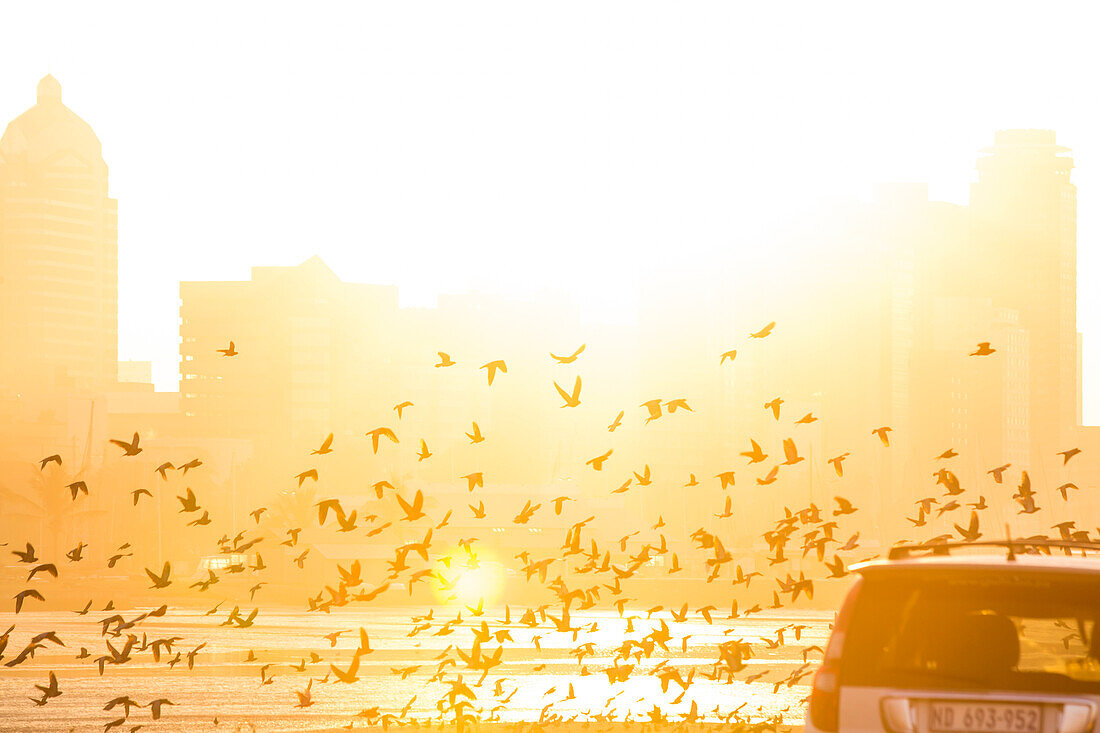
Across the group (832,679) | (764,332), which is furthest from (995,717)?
(764,332)

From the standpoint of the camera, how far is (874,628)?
9055mm

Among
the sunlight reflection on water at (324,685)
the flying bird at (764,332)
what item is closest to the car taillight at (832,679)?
the flying bird at (764,332)

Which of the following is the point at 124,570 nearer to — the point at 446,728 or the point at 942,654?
the point at 446,728

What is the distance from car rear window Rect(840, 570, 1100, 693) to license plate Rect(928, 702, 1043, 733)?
94mm

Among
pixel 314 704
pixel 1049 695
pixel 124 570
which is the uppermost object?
pixel 1049 695

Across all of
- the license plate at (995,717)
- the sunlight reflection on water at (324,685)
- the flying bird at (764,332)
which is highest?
the flying bird at (764,332)

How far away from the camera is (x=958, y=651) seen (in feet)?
29.1

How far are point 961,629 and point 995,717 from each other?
0.46 meters

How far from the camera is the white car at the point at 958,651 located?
8703mm

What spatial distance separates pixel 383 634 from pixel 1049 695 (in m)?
77.0

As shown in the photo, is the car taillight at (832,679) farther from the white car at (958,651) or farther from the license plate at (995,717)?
the license plate at (995,717)

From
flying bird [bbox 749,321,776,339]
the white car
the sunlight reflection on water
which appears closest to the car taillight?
the white car

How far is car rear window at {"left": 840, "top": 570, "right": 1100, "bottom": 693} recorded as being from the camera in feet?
28.8

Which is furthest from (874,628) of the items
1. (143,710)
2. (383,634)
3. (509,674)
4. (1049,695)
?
(383,634)
